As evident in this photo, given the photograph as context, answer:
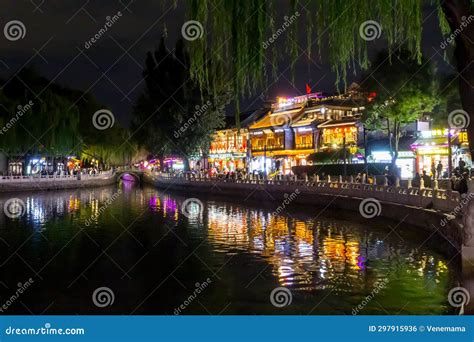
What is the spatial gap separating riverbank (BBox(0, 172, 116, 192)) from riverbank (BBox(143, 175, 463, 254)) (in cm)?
1425

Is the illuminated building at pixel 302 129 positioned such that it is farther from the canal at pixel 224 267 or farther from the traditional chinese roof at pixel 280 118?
the canal at pixel 224 267

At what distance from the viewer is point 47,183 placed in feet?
201

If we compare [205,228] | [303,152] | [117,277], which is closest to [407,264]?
[117,277]

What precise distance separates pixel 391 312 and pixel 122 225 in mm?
17787

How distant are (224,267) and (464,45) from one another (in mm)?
9573

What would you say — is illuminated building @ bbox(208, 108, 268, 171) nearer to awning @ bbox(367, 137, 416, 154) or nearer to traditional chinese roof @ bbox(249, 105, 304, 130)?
traditional chinese roof @ bbox(249, 105, 304, 130)

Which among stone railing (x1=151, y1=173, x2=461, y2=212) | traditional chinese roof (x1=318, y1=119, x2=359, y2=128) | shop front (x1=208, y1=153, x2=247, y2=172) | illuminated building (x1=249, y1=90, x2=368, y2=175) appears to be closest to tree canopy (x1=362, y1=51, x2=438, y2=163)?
stone railing (x1=151, y1=173, x2=461, y2=212)

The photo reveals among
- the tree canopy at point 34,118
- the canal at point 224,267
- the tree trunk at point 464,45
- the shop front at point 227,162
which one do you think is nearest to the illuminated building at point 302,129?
the shop front at point 227,162

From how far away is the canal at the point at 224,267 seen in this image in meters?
11.8

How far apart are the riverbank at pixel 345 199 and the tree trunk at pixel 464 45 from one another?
20.0 ft

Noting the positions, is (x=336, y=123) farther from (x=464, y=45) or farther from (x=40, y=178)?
(x=464, y=45)

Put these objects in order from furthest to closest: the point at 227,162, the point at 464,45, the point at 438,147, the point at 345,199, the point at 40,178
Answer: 1. the point at 227,162
2. the point at 40,178
3. the point at 438,147
4. the point at 345,199
5. the point at 464,45

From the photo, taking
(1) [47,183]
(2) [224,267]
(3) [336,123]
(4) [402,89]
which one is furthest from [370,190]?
(1) [47,183]

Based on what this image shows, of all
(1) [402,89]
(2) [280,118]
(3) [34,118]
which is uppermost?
(2) [280,118]
